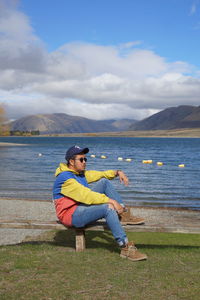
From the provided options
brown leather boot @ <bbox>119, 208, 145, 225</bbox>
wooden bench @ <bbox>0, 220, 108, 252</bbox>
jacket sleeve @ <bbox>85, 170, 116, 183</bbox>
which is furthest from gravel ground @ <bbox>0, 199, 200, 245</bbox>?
brown leather boot @ <bbox>119, 208, 145, 225</bbox>

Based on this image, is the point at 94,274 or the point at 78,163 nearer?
the point at 94,274

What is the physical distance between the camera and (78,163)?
24.3 ft

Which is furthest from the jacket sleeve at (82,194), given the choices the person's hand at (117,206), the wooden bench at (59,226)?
the wooden bench at (59,226)

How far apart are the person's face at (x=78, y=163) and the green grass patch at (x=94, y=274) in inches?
73.9

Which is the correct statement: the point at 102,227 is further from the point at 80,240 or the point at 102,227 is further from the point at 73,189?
the point at 73,189

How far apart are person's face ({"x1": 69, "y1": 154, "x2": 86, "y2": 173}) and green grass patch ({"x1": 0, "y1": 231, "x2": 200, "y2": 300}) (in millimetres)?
1876

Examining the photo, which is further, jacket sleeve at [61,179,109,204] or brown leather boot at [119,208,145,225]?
brown leather boot at [119,208,145,225]

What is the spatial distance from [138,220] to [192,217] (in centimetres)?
901

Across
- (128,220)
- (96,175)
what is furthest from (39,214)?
(128,220)

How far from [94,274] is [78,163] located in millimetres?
2378

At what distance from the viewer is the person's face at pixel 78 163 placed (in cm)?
739

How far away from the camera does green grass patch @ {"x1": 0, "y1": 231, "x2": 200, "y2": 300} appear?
5309 millimetres

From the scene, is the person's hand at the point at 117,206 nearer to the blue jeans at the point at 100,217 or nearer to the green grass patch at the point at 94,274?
the blue jeans at the point at 100,217

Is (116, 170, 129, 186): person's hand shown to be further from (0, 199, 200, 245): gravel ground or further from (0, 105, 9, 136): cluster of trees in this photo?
(0, 105, 9, 136): cluster of trees
